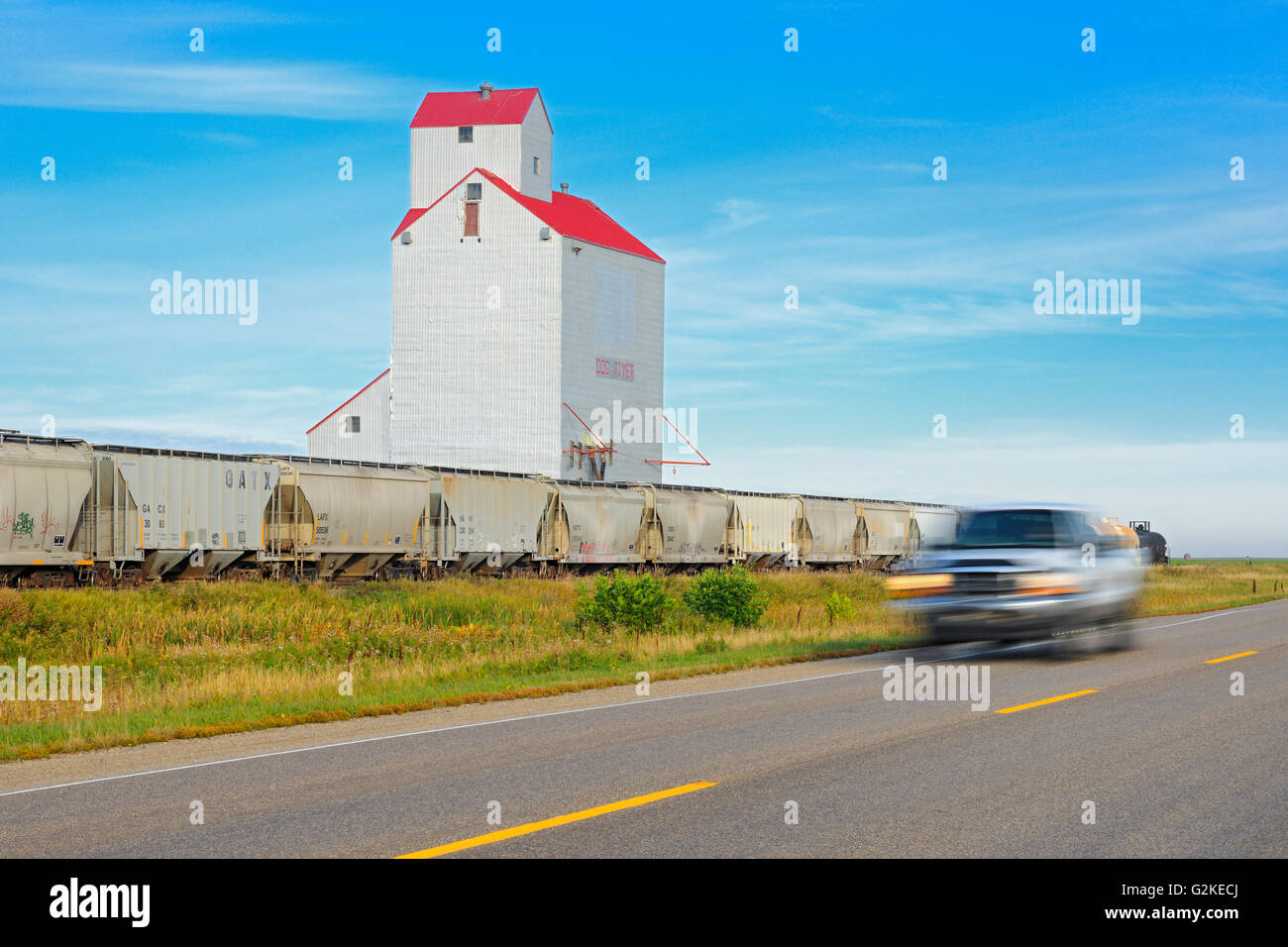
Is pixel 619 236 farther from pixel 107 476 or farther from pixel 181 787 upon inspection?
pixel 181 787

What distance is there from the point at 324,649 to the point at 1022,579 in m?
10.7

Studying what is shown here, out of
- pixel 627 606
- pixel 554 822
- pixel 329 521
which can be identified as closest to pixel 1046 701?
pixel 554 822

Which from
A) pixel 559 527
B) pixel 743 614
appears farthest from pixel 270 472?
pixel 743 614

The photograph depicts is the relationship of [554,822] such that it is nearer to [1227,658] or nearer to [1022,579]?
[1022,579]

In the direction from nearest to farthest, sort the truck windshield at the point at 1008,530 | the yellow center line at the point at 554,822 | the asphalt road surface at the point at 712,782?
the yellow center line at the point at 554,822 → the asphalt road surface at the point at 712,782 → the truck windshield at the point at 1008,530

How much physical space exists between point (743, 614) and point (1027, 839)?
18.6 metres

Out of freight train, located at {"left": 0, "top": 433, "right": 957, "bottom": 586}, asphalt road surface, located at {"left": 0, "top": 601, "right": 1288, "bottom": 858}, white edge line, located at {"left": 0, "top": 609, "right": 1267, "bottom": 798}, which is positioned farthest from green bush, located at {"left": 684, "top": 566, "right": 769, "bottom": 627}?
asphalt road surface, located at {"left": 0, "top": 601, "right": 1288, "bottom": 858}

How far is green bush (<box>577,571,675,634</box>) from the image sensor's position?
23172 mm

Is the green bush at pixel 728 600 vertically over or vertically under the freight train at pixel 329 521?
under

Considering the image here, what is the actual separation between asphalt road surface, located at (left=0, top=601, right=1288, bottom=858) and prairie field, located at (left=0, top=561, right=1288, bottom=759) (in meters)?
1.16

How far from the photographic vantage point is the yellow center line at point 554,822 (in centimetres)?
658

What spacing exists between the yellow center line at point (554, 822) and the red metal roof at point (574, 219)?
5564cm

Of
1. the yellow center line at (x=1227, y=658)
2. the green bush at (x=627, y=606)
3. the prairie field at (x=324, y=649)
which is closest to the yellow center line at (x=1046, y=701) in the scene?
the yellow center line at (x=1227, y=658)

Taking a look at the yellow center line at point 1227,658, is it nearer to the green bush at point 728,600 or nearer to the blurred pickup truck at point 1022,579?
the blurred pickup truck at point 1022,579
